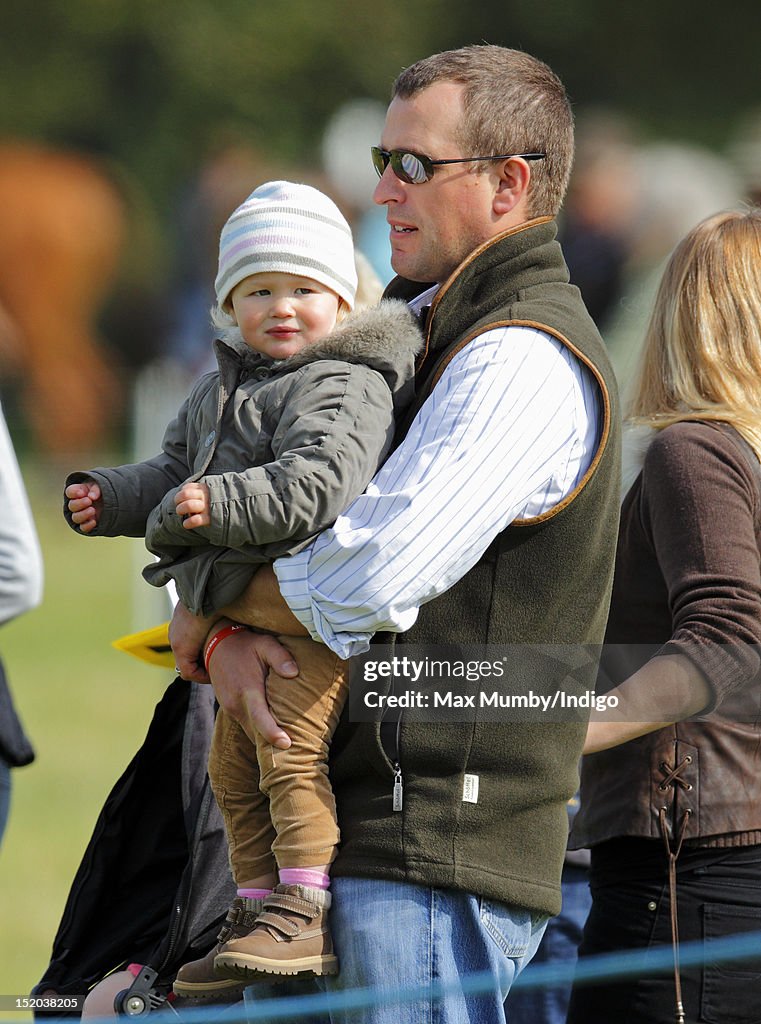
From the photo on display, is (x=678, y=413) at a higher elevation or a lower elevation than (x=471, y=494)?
higher

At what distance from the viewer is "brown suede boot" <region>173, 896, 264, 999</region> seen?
83.7 inches

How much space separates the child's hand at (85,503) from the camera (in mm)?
2328

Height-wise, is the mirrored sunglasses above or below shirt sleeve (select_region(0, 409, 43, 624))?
above

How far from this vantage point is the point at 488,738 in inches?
79.8

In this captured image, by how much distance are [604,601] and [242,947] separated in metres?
0.66

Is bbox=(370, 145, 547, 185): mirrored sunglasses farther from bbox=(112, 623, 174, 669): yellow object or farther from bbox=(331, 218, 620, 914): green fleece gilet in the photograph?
bbox=(112, 623, 174, 669): yellow object

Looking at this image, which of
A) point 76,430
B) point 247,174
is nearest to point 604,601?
point 76,430

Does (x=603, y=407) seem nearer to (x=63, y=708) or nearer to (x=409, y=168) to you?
(x=409, y=168)

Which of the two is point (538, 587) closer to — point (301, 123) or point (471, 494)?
point (471, 494)

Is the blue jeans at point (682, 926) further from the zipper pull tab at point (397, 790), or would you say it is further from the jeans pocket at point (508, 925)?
the zipper pull tab at point (397, 790)

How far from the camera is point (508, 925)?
2.08 m

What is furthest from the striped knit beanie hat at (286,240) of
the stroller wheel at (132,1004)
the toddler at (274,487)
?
the stroller wheel at (132,1004)

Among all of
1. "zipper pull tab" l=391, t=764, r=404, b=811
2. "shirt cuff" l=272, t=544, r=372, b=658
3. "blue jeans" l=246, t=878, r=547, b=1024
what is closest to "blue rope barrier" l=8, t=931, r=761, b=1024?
"blue jeans" l=246, t=878, r=547, b=1024

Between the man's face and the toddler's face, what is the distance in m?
0.15
